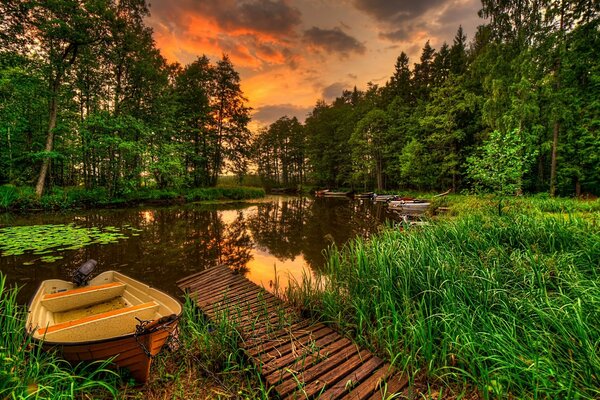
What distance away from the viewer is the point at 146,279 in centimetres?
669

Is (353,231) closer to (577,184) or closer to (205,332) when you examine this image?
(205,332)

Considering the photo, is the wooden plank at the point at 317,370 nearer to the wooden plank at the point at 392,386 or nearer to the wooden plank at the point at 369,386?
the wooden plank at the point at 369,386

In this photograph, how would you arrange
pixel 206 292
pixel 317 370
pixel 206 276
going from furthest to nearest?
pixel 206 276 → pixel 206 292 → pixel 317 370

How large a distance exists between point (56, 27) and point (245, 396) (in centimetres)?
2324

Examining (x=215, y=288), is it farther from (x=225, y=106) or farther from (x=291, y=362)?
(x=225, y=106)

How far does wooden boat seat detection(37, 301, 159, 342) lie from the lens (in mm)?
2965

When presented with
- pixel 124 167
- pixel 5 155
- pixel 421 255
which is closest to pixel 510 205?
pixel 421 255

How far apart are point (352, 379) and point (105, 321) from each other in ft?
10.6

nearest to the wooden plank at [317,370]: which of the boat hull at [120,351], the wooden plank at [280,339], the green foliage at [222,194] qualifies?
the wooden plank at [280,339]

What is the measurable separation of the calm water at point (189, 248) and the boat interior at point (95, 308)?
1.58 meters

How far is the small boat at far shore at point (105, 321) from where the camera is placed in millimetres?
2766

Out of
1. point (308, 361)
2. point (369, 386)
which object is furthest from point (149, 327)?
point (369, 386)

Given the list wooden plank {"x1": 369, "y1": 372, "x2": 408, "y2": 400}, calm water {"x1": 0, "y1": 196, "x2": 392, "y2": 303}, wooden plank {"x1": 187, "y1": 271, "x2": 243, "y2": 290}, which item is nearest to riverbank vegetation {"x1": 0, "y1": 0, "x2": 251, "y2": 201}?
calm water {"x1": 0, "y1": 196, "x2": 392, "y2": 303}

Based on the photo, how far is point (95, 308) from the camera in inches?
171
